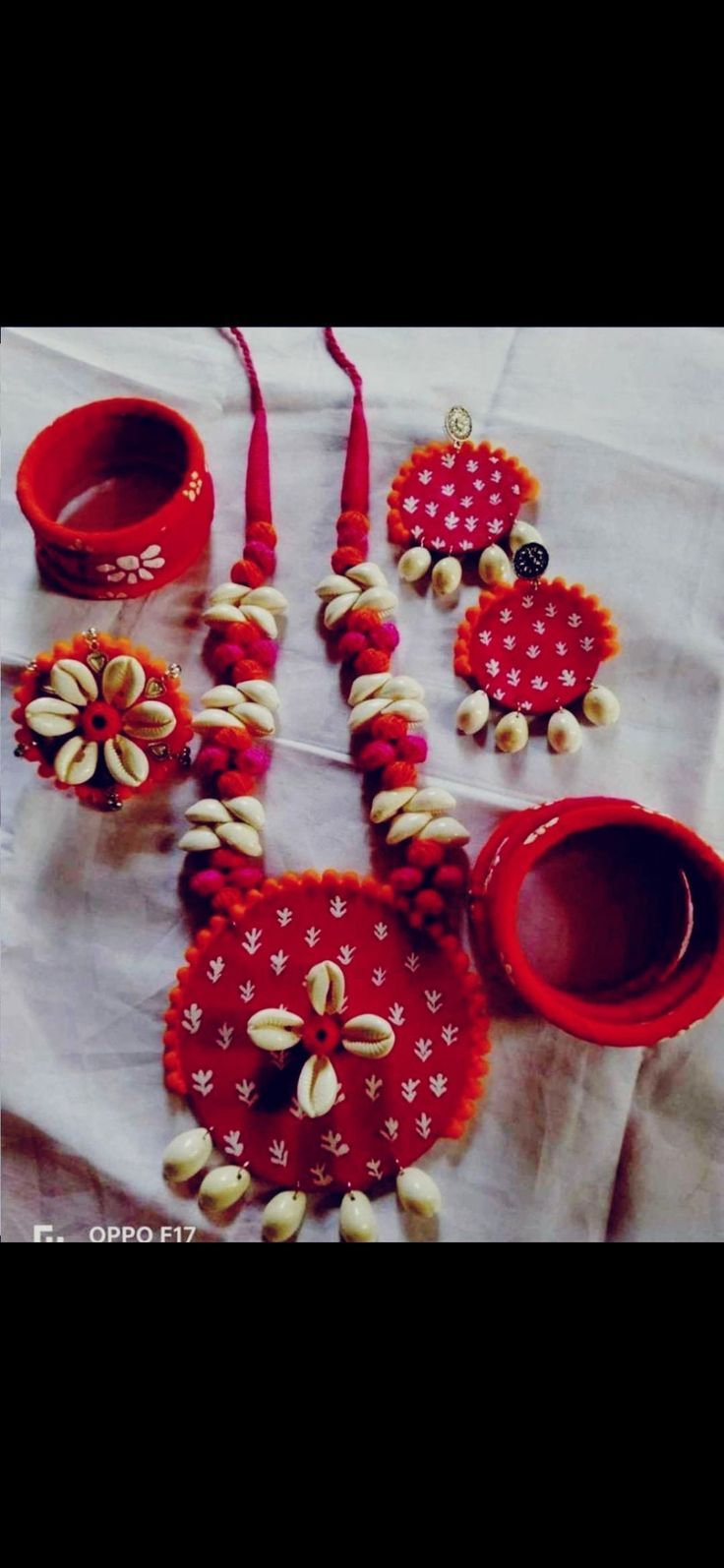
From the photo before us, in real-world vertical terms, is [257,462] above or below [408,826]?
above

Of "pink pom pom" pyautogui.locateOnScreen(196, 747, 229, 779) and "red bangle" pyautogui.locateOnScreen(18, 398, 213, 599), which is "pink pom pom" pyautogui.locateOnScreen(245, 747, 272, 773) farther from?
"red bangle" pyautogui.locateOnScreen(18, 398, 213, 599)

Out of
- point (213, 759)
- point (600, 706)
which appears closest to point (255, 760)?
point (213, 759)

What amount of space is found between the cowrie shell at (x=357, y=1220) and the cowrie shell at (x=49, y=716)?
321 mm

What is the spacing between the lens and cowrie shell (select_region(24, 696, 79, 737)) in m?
0.61

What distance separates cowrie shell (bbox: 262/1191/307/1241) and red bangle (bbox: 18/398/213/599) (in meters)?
0.41

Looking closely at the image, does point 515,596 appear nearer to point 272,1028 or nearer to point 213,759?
point 213,759

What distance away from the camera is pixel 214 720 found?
0.67 meters

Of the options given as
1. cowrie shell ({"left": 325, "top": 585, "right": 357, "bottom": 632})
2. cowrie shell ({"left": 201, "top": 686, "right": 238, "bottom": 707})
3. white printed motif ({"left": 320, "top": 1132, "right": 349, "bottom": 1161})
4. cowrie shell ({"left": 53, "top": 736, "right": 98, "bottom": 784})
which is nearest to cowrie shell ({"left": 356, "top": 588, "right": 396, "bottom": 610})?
cowrie shell ({"left": 325, "top": 585, "right": 357, "bottom": 632})

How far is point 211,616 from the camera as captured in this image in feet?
2.34

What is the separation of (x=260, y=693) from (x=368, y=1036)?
23cm
